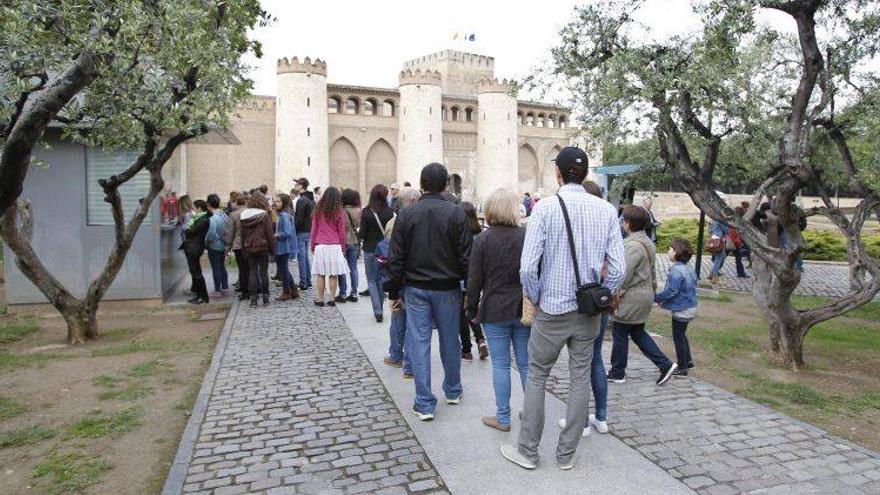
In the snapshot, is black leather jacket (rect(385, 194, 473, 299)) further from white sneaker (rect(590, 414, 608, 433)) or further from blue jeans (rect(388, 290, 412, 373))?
white sneaker (rect(590, 414, 608, 433))

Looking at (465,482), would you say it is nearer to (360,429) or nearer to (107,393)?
(360,429)

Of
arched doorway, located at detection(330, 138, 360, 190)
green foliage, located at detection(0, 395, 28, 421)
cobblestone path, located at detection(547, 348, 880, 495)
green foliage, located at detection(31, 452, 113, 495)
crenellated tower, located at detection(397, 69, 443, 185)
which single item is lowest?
green foliage, located at detection(31, 452, 113, 495)

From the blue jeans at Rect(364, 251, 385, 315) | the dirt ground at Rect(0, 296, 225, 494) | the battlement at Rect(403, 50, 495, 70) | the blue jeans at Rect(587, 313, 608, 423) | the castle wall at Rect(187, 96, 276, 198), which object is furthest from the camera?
the battlement at Rect(403, 50, 495, 70)

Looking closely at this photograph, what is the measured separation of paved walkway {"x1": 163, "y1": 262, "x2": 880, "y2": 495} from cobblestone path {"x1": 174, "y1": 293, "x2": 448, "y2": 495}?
0.6 inches

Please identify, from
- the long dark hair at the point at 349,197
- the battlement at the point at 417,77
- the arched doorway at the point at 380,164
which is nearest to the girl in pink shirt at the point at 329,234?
the long dark hair at the point at 349,197

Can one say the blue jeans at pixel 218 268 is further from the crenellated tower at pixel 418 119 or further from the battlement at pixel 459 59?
the battlement at pixel 459 59

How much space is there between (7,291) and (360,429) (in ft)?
25.7

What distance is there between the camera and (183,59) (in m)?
7.50

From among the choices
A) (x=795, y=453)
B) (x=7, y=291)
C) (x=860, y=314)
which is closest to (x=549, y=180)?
(x=860, y=314)

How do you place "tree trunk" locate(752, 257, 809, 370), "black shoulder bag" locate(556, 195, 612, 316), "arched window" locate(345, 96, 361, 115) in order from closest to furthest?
1. "black shoulder bag" locate(556, 195, 612, 316)
2. "tree trunk" locate(752, 257, 809, 370)
3. "arched window" locate(345, 96, 361, 115)

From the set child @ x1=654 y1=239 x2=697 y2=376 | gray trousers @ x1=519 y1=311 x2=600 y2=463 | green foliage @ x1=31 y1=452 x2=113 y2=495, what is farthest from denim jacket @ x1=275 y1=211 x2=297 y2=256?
gray trousers @ x1=519 y1=311 x2=600 y2=463

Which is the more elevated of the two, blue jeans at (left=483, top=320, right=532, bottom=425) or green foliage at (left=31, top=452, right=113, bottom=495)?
blue jeans at (left=483, top=320, right=532, bottom=425)

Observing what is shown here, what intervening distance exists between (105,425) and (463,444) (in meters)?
2.94

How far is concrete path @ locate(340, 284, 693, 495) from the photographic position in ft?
13.0
